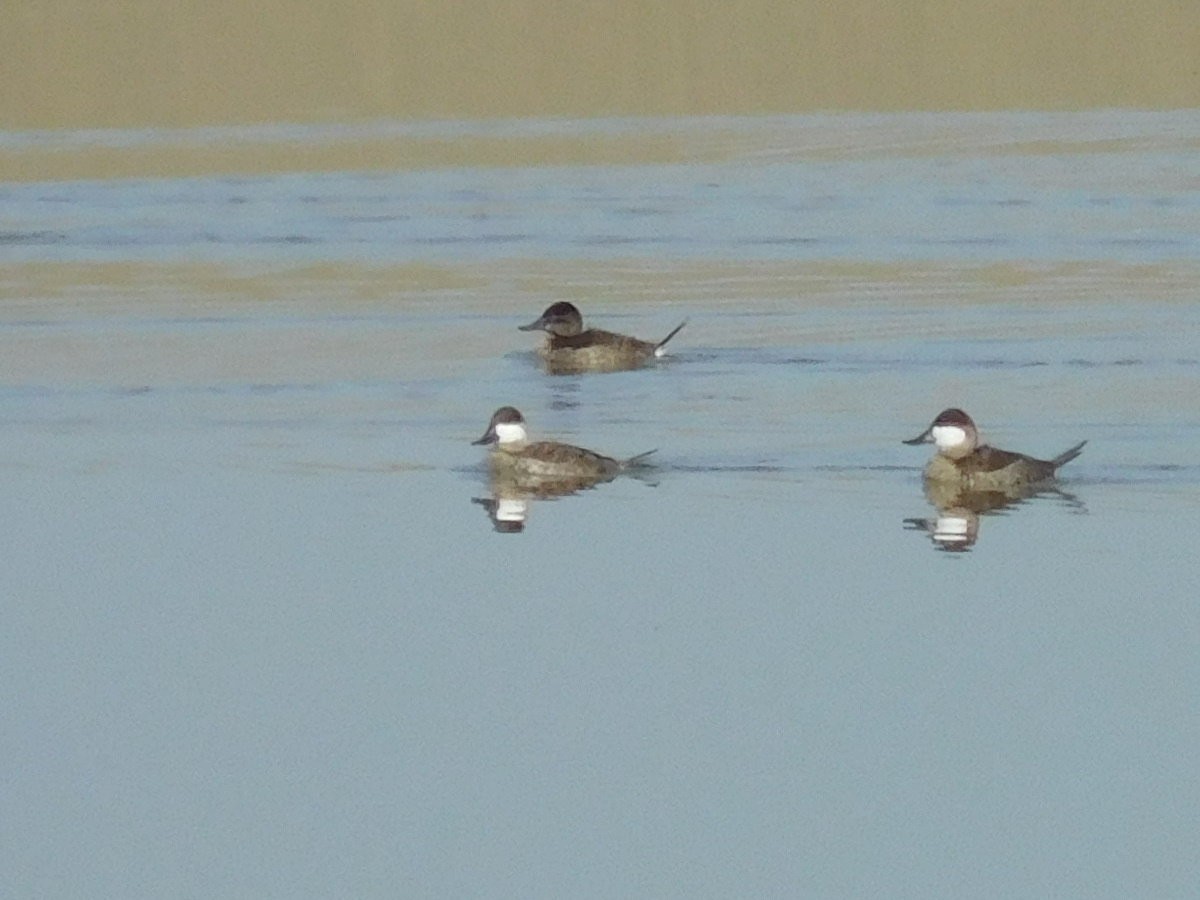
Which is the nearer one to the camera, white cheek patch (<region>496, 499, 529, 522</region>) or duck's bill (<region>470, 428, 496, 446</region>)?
white cheek patch (<region>496, 499, 529, 522</region>)

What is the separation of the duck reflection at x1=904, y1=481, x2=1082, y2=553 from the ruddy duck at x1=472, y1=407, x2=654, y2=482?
164 centimetres

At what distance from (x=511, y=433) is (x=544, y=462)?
1.15 ft

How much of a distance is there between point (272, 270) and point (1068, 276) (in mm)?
6294

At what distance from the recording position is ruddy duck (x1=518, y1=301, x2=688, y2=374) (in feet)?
65.7

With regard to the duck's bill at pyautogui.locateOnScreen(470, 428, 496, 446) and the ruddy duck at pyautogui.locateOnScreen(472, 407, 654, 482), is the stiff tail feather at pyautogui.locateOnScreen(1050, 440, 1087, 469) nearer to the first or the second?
the ruddy duck at pyautogui.locateOnScreen(472, 407, 654, 482)

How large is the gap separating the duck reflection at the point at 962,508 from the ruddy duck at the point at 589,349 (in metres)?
5.19

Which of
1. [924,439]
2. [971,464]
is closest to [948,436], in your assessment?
[971,464]

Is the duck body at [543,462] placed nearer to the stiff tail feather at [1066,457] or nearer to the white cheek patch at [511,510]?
the white cheek patch at [511,510]

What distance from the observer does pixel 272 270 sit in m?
25.2

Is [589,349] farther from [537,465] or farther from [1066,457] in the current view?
[1066,457]

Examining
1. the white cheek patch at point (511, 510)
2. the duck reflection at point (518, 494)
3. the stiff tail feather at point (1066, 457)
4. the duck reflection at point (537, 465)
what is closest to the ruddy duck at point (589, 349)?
the duck reflection at point (537, 465)

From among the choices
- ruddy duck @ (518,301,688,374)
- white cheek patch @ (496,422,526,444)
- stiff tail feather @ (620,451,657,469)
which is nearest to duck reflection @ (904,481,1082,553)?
stiff tail feather @ (620,451,657,469)

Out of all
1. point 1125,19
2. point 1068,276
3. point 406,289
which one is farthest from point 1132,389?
point 1125,19

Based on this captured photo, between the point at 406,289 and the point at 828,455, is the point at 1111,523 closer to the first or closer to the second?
the point at 828,455
